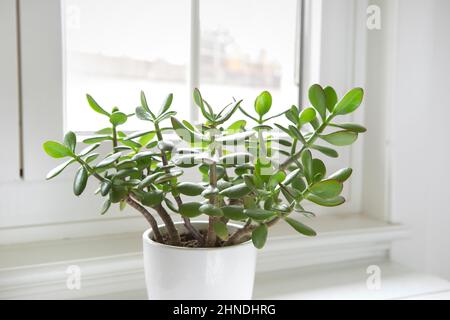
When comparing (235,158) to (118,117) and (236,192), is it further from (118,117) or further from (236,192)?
(118,117)

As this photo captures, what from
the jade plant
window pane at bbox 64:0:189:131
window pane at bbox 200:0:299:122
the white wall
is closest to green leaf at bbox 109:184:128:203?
the jade plant

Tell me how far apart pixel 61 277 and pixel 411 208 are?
68 centimetres

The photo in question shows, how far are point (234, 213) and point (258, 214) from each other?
3 centimetres

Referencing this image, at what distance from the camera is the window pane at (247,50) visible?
1046 millimetres

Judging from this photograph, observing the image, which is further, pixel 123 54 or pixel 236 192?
pixel 123 54

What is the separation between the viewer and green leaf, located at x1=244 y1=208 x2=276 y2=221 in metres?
0.60

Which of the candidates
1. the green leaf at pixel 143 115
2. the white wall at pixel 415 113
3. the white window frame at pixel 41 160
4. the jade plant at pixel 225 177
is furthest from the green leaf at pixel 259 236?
the white wall at pixel 415 113

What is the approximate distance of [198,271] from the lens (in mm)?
638

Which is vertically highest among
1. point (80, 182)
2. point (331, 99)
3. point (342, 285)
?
point (331, 99)

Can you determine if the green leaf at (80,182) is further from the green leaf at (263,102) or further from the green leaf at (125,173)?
the green leaf at (263,102)

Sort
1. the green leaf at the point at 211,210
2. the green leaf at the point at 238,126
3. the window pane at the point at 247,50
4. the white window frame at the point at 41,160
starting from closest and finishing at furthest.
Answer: the green leaf at the point at 211,210
the green leaf at the point at 238,126
the white window frame at the point at 41,160
the window pane at the point at 247,50

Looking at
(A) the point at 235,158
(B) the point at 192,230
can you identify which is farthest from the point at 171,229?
(A) the point at 235,158

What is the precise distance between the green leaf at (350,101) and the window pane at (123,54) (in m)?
0.42
